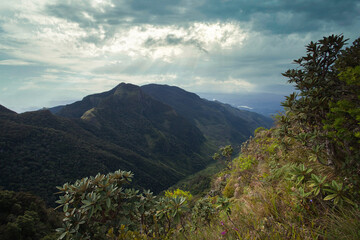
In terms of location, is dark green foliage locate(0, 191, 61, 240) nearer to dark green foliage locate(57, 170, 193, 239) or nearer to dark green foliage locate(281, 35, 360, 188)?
dark green foliage locate(57, 170, 193, 239)

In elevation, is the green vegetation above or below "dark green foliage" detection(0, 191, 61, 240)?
above

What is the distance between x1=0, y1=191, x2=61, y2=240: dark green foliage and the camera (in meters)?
26.7

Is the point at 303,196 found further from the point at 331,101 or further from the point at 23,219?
the point at 23,219

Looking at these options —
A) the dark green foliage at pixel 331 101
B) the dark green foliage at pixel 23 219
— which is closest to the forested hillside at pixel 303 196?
the dark green foliage at pixel 331 101

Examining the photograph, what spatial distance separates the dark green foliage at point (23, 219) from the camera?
26.7 m

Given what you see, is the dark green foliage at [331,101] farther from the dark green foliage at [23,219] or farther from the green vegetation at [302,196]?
the dark green foliage at [23,219]

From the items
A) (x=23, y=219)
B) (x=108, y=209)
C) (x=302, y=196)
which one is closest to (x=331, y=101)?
(x=302, y=196)

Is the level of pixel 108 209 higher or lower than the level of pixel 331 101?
lower

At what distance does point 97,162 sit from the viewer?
151 meters

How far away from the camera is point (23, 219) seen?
96.5 ft

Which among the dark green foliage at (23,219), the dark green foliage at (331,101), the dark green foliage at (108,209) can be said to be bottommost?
the dark green foliage at (23,219)


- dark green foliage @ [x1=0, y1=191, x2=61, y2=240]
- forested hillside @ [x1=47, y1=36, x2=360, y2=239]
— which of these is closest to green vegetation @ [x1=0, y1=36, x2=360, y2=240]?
forested hillside @ [x1=47, y1=36, x2=360, y2=239]

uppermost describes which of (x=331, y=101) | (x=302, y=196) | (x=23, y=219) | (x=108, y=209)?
(x=331, y=101)

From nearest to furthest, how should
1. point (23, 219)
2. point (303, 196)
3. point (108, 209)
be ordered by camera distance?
point (303, 196), point (108, 209), point (23, 219)
